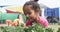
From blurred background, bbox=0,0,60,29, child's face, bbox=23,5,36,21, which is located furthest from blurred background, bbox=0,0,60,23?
child's face, bbox=23,5,36,21

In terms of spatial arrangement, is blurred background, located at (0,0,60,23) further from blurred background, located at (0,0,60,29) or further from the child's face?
the child's face

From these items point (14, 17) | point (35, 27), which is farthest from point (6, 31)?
point (14, 17)

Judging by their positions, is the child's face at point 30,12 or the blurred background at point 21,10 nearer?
the child's face at point 30,12

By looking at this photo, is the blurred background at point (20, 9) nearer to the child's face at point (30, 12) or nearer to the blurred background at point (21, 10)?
the blurred background at point (21, 10)

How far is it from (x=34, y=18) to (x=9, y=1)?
609 mm

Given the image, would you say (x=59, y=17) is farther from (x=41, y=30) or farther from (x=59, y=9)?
(x=41, y=30)

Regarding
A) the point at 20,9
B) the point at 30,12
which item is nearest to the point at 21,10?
the point at 20,9

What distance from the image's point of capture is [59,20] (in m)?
2.82

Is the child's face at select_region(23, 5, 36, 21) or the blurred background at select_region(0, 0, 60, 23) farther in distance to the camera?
the blurred background at select_region(0, 0, 60, 23)

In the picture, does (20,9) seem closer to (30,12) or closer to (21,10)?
(21,10)

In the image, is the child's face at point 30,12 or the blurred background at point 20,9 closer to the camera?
the child's face at point 30,12

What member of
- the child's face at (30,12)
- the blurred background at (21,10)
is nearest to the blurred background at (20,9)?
the blurred background at (21,10)

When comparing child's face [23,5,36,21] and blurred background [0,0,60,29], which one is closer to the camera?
child's face [23,5,36,21]

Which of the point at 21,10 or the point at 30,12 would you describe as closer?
the point at 30,12
